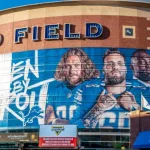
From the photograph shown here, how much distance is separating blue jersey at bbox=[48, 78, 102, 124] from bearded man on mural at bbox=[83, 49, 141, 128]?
996 millimetres

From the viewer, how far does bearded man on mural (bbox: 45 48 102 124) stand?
219ft

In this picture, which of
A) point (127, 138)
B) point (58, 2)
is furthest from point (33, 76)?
point (127, 138)

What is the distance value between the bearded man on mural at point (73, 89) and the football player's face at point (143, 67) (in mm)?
6710

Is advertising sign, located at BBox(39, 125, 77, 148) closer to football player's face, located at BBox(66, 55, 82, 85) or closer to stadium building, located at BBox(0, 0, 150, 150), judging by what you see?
stadium building, located at BBox(0, 0, 150, 150)

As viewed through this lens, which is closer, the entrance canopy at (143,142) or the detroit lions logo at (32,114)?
the entrance canopy at (143,142)

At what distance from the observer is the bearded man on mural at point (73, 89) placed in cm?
6669

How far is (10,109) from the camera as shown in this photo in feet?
228

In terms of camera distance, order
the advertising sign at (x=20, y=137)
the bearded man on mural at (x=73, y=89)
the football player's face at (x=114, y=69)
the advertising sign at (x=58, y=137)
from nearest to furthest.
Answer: the advertising sign at (x=58, y=137) → the advertising sign at (x=20, y=137) → the bearded man on mural at (x=73, y=89) → the football player's face at (x=114, y=69)

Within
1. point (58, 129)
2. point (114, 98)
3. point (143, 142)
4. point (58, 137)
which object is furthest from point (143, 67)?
point (143, 142)

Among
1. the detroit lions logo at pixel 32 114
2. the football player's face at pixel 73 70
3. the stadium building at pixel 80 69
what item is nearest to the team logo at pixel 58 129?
the stadium building at pixel 80 69

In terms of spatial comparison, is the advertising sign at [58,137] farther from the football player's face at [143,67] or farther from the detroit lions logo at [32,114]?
the football player's face at [143,67]

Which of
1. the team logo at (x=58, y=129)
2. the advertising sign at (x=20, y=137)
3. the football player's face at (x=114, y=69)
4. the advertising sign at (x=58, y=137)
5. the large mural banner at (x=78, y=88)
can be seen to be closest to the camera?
the advertising sign at (x=58, y=137)

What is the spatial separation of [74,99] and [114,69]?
8.02 meters

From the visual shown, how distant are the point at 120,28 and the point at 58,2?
11.2m
